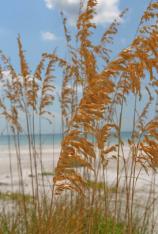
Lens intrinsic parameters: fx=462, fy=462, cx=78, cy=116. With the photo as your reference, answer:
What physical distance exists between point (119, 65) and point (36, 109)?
2.06m

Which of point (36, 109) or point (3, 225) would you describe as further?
point (36, 109)

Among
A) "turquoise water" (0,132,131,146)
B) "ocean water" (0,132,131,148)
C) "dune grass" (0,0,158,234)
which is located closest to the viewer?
"dune grass" (0,0,158,234)

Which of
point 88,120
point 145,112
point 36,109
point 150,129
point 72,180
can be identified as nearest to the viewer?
point 88,120

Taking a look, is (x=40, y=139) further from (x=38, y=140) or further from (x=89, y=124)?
(x=89, y=124)

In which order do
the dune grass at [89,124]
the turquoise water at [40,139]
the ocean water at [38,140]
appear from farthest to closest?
the turquoise water at [40,139] → the ocean water at [38,140] → the dune grass at [89,124]

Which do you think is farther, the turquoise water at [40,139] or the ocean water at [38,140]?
the turquoise water at [40,139]

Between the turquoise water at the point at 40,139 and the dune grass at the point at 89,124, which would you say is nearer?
the dune grass at the point at 89,124

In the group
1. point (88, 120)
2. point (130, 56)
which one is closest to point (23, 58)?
point (130, 56)

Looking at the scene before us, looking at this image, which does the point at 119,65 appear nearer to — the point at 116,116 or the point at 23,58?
the point at 116,116

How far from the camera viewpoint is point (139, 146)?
10.1 feet

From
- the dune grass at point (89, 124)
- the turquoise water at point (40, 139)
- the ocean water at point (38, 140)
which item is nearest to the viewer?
the dune grass at point (89, 124)

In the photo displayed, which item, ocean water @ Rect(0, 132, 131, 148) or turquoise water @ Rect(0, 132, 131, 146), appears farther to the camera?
turquoise water @ Rect(0, 132, 131, 146)

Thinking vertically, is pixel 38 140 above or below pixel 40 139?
below

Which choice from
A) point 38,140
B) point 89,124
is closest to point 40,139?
point 38,140
